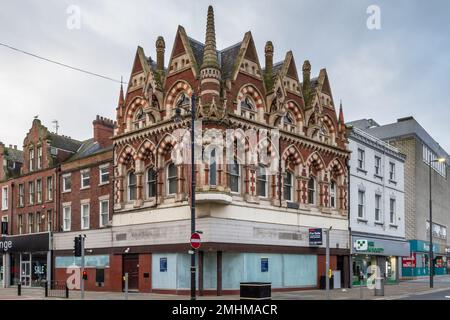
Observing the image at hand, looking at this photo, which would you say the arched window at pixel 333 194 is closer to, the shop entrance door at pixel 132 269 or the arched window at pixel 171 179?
the arched window at pixel 171 179

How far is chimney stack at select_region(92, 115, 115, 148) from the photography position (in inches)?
1850

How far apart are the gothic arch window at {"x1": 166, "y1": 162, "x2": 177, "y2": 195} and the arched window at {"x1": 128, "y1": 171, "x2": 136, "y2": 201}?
3.31 m

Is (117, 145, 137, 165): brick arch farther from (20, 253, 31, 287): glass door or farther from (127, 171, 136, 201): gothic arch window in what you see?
(20, 253, 31, 287): glass door

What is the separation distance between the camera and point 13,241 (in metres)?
49.5

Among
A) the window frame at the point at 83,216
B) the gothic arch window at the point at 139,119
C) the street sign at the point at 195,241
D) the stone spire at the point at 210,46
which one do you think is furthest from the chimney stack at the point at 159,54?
the street sign at the point at 195,241

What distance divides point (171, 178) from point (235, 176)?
406 centimetres

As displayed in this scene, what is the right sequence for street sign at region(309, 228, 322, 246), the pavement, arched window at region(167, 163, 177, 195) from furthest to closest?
street sign at region(309, 228, 322, 246) → arched window at region(167, 163, 177, 195) → the pavement

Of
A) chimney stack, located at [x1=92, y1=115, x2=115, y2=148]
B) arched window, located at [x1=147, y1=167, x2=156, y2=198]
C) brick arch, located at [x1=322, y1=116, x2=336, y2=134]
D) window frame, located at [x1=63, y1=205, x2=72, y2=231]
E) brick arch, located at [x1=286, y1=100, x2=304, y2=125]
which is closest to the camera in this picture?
arched window, located at [x1=147, y1=167, x2=156, y2=198]

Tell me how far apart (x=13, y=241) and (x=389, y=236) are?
32289 millimetres

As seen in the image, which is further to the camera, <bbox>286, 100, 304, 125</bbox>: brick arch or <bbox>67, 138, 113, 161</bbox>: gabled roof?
<bbox>67, 138, 113, 161</bbox>: gabled roof

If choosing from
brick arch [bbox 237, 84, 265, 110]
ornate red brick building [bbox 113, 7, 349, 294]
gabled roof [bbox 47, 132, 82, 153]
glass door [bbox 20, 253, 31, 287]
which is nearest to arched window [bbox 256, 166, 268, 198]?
ornate red brick building [bbox 113, 7, 349, 294]

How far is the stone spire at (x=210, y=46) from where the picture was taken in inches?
1358

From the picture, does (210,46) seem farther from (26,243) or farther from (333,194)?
(26,243)

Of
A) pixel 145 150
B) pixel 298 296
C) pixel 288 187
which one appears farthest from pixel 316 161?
pixel 145 150
